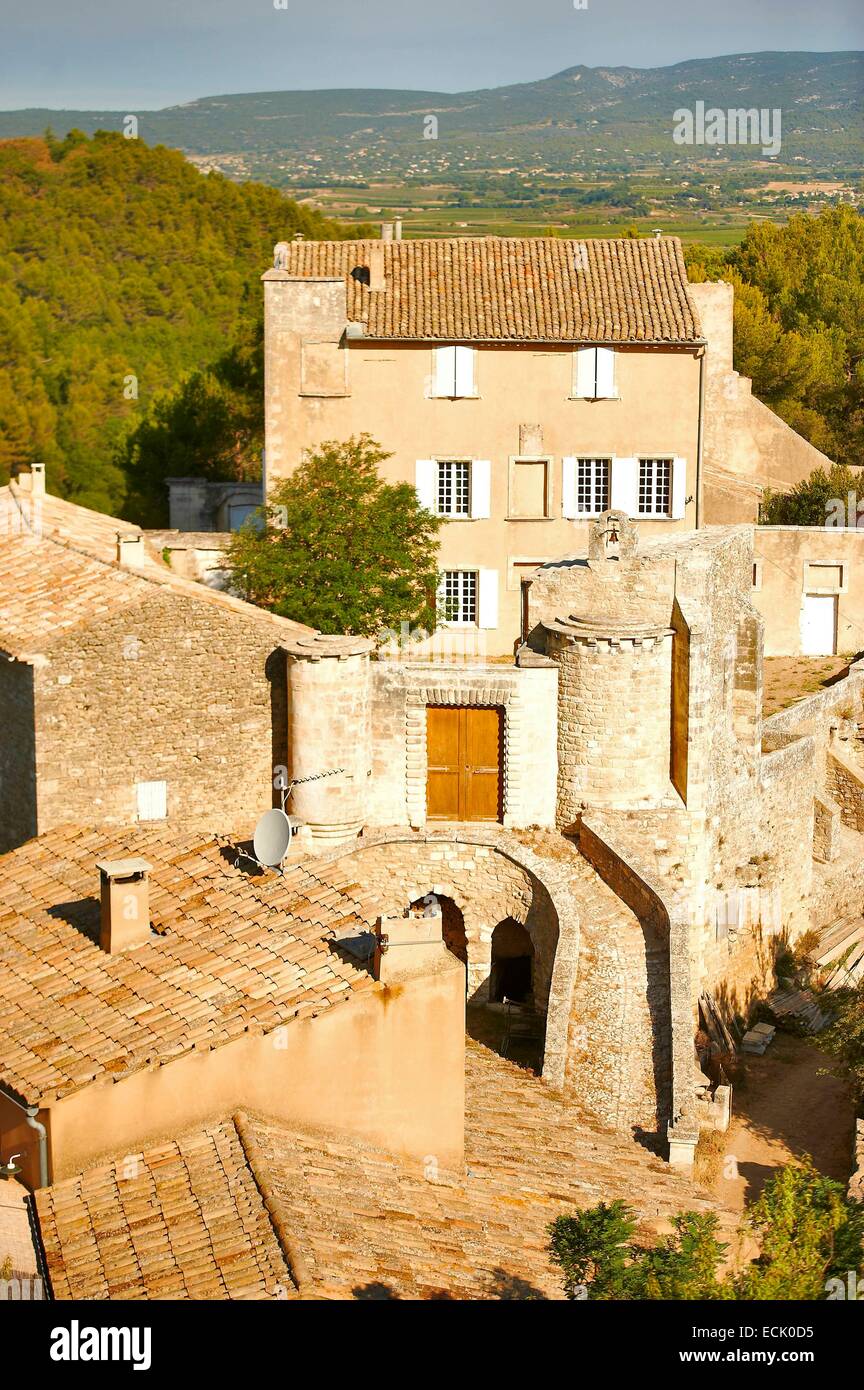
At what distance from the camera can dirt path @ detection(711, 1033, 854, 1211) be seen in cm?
2362

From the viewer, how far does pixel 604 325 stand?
35.0 meters

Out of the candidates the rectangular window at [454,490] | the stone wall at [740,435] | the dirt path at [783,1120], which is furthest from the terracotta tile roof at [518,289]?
the dirt path at [783,1120]

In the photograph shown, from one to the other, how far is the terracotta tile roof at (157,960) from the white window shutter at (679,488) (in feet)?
46.1

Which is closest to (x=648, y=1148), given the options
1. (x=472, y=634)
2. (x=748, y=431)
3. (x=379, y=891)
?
(x=379, y=891)

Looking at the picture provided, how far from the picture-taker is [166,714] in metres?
24.8

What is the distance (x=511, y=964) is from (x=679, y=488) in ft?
38.6

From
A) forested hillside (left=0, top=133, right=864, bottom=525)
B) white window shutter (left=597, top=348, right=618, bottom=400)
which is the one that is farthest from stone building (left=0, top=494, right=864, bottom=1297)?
forested hillside (left=0, top=133, right=864, bottom=525)

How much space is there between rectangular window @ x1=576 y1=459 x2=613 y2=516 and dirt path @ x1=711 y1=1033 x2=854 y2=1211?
1100 cm

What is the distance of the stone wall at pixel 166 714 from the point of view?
962 inches

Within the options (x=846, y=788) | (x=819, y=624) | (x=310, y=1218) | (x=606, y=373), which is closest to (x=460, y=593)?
(x=606, y=373)

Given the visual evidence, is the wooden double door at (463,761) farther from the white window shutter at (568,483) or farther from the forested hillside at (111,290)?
the forested hillside at (111,290)

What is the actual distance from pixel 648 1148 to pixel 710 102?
55.5 meters

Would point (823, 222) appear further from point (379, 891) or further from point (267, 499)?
point (379, 891)
